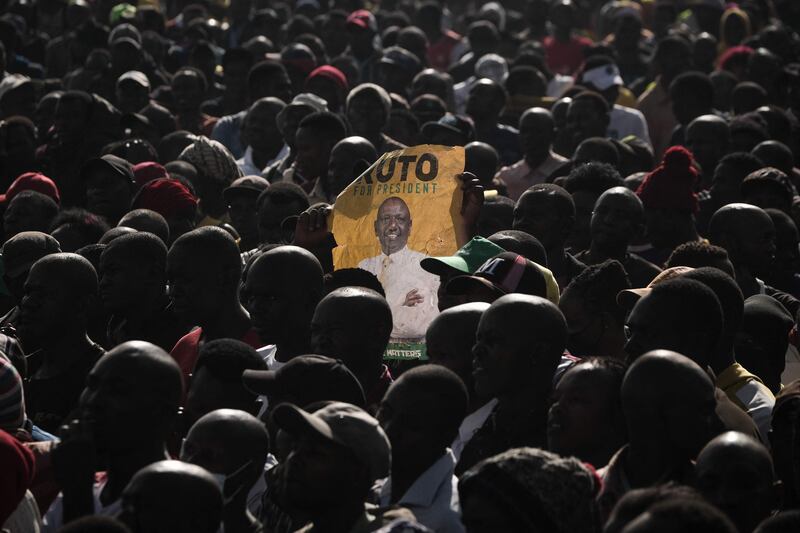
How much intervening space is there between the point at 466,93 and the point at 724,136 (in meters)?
4.28

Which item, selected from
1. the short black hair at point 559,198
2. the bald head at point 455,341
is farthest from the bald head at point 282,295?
the short black hair at point 559,198

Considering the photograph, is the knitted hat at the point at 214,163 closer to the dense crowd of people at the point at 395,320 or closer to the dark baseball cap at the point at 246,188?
the dense crowd of people at the point at 395,320

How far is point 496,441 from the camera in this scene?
5746mm

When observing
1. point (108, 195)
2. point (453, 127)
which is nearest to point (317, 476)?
point (108, 195)

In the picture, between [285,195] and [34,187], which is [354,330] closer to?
[285,195]

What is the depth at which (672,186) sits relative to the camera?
922 centimetres

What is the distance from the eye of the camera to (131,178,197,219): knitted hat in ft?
30.0

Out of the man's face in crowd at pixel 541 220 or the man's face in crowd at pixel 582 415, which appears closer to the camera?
the man's face in crowd at pixel 582 415

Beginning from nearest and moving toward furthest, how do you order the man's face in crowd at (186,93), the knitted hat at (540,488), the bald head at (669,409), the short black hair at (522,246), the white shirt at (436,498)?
the knitted hat at (540,488), the bald head at (669,409), the white shirt at (436,498), the short black hair at (522,246), the man's face in crowd at (186,93)

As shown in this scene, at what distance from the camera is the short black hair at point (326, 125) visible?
9891 mm

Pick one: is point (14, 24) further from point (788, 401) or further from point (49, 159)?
point (788, 401)

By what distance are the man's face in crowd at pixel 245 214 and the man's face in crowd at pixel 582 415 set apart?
14.4 ft

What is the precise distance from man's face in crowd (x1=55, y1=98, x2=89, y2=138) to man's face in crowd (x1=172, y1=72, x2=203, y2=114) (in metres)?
2.03

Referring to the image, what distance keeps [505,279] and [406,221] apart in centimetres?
69
